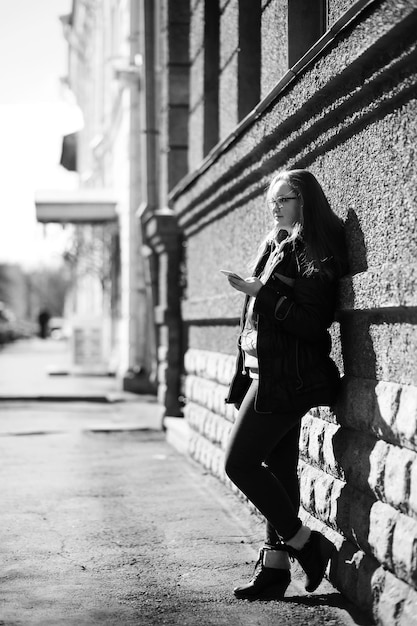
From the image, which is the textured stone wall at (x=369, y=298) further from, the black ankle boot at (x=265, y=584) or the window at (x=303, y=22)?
the window at (x=303, y=22)

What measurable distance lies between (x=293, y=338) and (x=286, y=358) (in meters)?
0.09

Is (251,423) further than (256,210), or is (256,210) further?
(256,210)

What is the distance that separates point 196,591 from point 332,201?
74.9 inches

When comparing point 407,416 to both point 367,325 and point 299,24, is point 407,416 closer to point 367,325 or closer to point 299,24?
point 367,325

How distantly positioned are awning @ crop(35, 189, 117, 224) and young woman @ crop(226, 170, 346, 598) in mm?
15763

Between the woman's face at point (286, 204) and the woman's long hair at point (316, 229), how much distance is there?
17 millimetres

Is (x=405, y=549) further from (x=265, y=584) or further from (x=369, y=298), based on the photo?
(x=369, y=298)

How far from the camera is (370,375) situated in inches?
161

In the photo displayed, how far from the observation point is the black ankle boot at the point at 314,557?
13.5 ft

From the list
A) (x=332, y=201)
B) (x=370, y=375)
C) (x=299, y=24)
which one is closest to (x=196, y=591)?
(x=370, y=375)

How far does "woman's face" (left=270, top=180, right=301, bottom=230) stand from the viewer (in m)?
4.25

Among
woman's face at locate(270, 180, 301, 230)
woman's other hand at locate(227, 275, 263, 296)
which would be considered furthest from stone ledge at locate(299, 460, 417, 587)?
woman's face at locate(270, 180, 301, 230)

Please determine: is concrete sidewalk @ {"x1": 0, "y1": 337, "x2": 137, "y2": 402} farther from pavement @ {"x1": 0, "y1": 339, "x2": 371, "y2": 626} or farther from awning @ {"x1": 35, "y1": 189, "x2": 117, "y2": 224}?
pavement @ {"x1": 0, "y1": 339, "x2": 371, "y2": 626}

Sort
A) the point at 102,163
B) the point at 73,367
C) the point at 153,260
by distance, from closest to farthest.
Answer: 1. the point at 153,260
2. the point at 73,367
3. the point at 102,163
